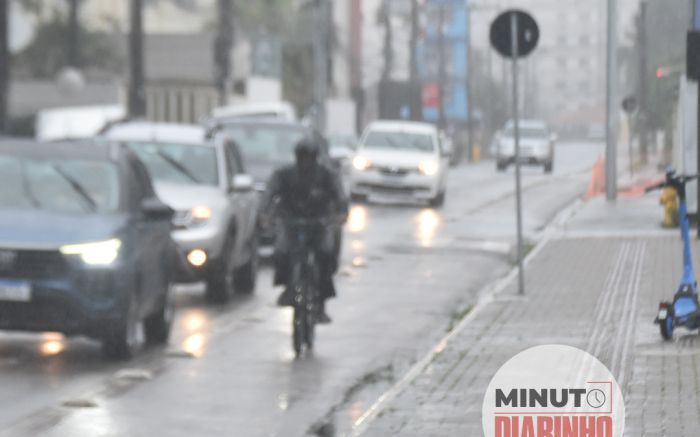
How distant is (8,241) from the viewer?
12.9 metres

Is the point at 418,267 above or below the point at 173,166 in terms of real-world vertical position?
below

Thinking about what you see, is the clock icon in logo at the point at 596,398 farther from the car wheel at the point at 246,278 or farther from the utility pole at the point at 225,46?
the utility pole at the point at 225,46

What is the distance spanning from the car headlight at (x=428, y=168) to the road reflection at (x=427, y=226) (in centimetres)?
102

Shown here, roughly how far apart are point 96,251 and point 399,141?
2737cm

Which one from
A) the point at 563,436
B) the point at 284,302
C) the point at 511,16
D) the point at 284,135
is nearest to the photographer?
the point at 563,436

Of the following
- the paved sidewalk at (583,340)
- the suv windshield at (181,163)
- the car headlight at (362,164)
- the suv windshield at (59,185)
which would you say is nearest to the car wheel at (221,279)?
the suv windshield at (181,163)

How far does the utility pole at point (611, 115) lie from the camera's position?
3706 cm

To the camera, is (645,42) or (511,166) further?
(511,166)

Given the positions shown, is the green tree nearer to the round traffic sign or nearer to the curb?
the curb

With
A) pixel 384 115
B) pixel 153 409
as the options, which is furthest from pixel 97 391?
pixel 384 115

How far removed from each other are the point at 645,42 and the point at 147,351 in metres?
53.6

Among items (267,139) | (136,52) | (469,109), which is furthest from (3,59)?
(469,109)

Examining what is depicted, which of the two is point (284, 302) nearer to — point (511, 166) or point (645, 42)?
point (645, 42)

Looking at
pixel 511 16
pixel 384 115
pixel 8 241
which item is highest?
pixel 511 16
